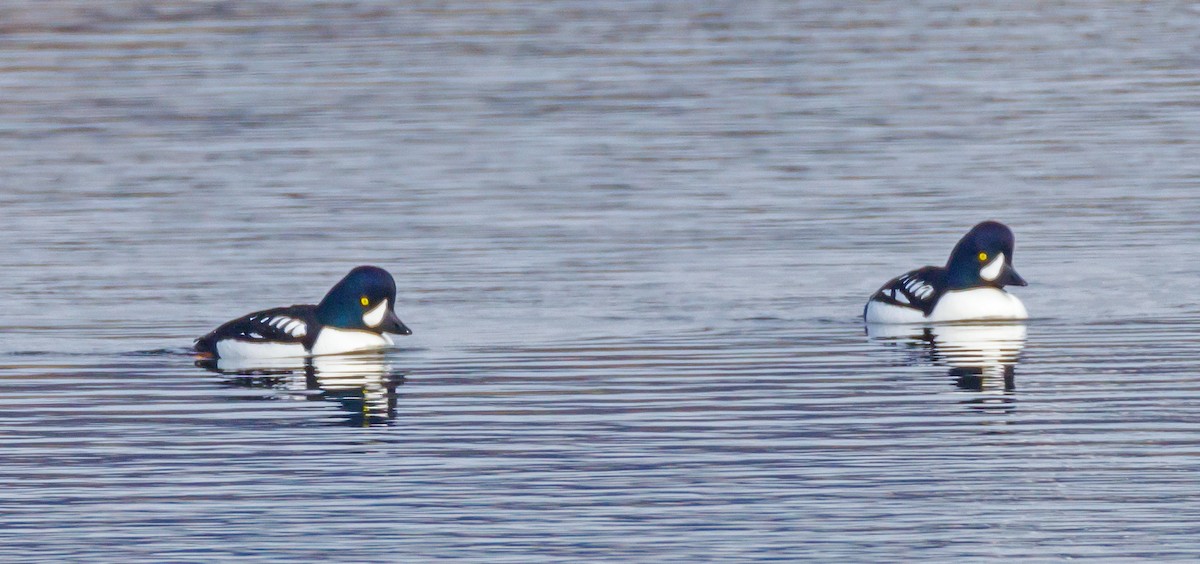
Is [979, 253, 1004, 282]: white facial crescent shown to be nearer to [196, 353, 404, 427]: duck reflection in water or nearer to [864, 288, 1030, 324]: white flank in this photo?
[864, 288, 1030, 324]: white flank

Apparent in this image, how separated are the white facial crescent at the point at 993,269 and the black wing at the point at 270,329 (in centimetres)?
499

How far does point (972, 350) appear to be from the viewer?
17469 mm

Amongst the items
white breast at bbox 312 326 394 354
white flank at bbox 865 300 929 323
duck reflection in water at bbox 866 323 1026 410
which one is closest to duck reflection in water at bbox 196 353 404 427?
white breast at bbox 312 326 394 354

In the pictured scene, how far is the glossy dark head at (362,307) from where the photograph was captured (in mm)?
17672

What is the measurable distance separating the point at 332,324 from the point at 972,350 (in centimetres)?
436

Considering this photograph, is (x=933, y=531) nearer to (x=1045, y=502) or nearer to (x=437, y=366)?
(x=1045, y=502)

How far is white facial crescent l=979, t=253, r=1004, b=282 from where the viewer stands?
62.6 feet

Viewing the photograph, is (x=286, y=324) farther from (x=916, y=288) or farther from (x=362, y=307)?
(x=916, y=288)

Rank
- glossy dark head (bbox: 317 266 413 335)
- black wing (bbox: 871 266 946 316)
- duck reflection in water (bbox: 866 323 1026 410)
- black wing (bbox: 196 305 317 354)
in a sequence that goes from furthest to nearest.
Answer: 1. black wing (bbox: 871 266 946 316)
2. glossy dark head (bbox: 317 266 413 335)
3. black wing (bbox: 196 305 317 354)
4. duck reflection in water (bbox: 866 323 1026 410)

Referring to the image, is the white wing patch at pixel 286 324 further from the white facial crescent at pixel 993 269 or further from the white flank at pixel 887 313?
the white facial crescent at pixel 993 269

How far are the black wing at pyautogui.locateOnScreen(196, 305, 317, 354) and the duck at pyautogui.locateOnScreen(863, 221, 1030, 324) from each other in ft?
13.3

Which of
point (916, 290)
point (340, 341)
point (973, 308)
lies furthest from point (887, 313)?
point (340, 341)

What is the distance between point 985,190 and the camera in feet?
82.8


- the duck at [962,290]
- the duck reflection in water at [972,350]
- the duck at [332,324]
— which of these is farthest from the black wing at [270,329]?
the duck at [962,290]
